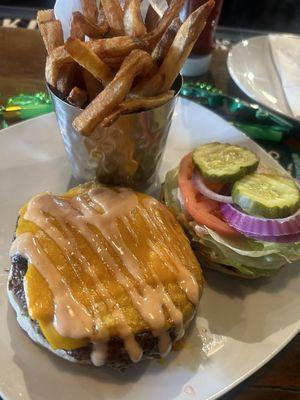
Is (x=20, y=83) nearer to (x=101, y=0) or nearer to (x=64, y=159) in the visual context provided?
(x=64, y=159)

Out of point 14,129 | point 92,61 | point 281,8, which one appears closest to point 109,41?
point 92,61

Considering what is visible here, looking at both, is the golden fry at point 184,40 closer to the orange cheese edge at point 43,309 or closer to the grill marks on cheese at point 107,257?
the grill marks on cheese at point 107,257

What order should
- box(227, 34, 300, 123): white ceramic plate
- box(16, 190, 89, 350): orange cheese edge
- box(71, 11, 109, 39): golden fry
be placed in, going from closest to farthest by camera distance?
box(16, 190, 89, 350): orange cheese edge
box(71, 11, 109, 39): golden fry
box(227, 34, 300, 123): white ceramic plate

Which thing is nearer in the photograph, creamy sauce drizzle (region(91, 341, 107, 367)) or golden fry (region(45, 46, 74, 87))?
creamy sauce drizzle (region(91, 341, 107, 367))

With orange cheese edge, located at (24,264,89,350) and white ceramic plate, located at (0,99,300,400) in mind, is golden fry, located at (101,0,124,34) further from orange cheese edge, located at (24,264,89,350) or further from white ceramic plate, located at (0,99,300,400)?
orange cheese edge, located at (24,264,89,350)

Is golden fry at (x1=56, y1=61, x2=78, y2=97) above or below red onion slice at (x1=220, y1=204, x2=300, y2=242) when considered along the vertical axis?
above

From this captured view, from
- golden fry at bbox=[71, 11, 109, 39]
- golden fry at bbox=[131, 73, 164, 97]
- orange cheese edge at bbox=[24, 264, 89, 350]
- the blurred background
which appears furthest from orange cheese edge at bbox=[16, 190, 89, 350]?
the blurred background

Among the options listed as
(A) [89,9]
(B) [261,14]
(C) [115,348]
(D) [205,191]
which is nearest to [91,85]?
(A) [89,9]
